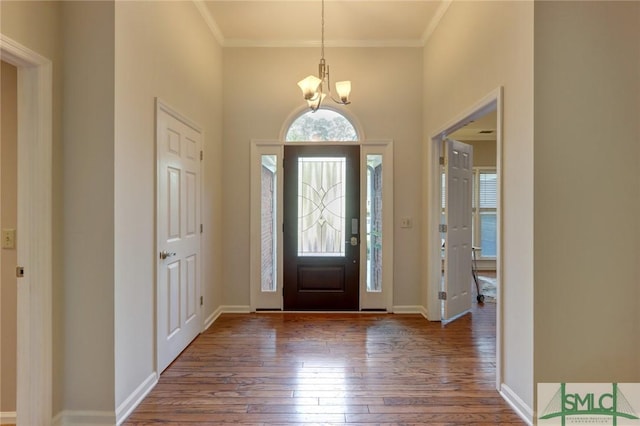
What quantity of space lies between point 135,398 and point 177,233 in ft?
4.17

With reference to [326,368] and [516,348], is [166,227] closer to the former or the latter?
[326,368]

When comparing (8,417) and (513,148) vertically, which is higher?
(513,148)

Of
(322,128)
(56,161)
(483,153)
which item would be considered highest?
(483,153)

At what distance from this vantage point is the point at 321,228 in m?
4.11

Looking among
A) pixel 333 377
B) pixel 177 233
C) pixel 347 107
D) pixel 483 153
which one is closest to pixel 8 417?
pixel 177 233

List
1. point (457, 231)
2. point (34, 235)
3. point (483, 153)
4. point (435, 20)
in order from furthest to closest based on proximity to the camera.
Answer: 1. point (483, 153)
2. point (457, 231)
3. point (435, 20)
4. point (34, 235)

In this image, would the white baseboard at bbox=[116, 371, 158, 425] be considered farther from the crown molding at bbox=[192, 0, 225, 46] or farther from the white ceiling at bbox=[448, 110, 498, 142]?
the white ceiling at bbox=[448, 110, 498, 142]

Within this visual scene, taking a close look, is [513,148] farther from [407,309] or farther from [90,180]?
[90,180]

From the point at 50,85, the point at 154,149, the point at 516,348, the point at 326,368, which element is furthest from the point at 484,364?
the point at 50,85

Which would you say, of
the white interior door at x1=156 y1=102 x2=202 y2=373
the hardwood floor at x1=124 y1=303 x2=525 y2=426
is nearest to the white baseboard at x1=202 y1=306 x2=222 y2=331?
the hardwood floor at x1=124 y1=303 x2=525 y2=426
